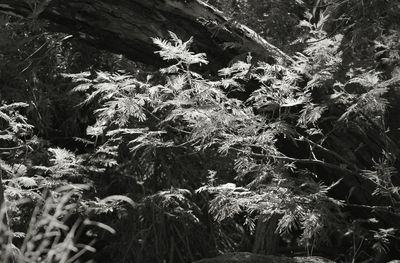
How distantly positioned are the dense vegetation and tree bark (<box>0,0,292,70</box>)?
4.7 inches

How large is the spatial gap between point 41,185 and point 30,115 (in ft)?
4.41

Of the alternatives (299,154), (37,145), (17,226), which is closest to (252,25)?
(299,154)

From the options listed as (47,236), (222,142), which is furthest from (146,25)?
(47,236)

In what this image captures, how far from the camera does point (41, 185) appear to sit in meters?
5.14

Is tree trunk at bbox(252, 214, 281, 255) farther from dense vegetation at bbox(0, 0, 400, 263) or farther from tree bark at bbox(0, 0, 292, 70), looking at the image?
tree bark at bbox(0, 0, 292, 70)

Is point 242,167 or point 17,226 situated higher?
point 242,167

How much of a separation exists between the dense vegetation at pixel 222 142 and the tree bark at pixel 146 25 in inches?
4.7

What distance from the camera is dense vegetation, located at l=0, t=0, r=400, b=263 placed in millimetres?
4539

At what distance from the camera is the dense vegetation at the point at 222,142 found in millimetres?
4539

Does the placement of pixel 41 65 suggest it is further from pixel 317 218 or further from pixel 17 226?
pixel 317 218

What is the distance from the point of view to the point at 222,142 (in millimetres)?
4465

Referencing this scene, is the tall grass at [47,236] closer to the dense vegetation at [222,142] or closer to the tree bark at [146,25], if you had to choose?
the dense vegetation at [222,142]

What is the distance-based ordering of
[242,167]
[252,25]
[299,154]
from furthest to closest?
1. [252,25]
2. [299,154]
3. [242,167]

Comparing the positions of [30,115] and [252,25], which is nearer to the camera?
[30,115]
